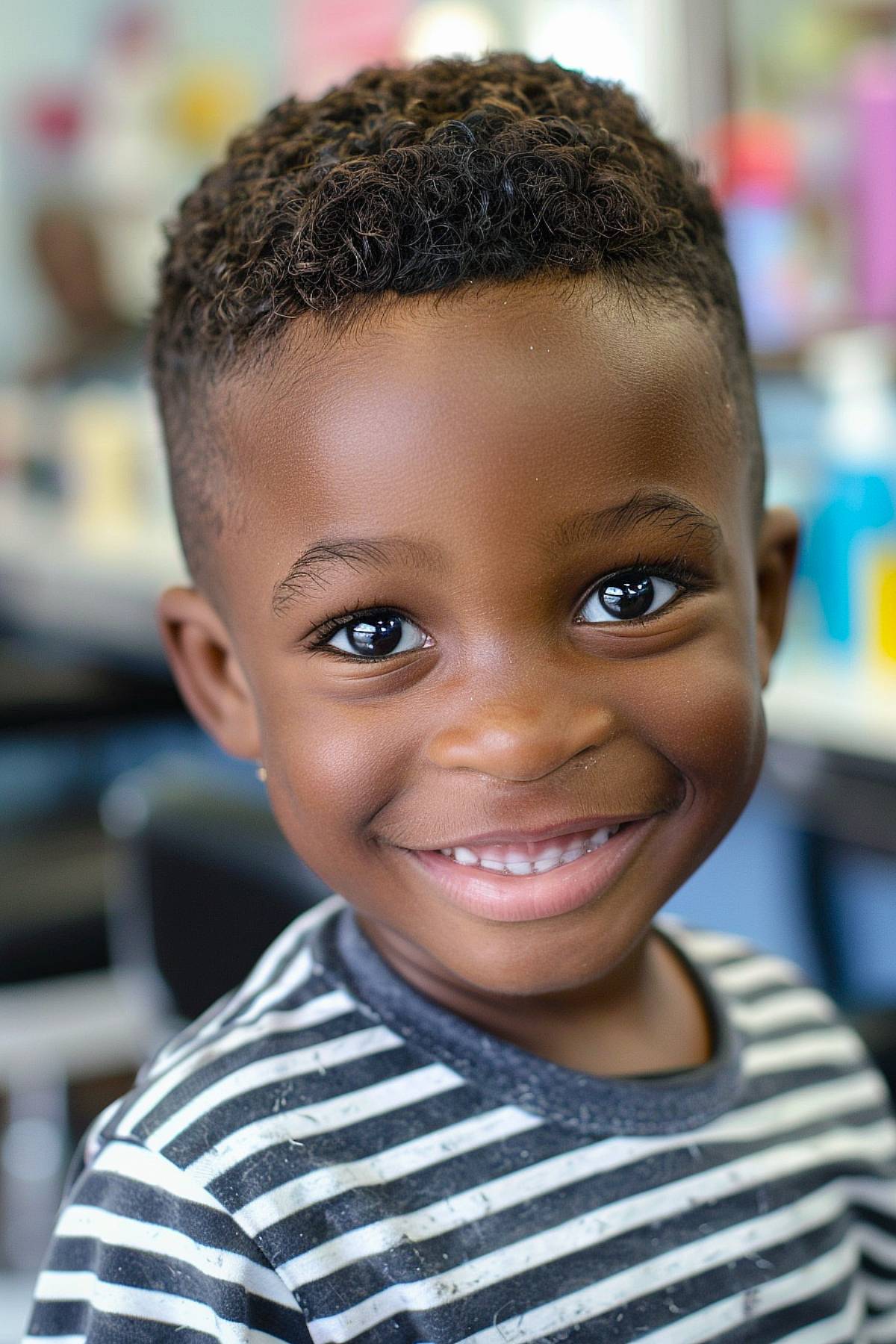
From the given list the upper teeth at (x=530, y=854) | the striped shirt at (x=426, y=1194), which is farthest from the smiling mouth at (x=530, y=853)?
the striped shirt at (x=426, y=1194)

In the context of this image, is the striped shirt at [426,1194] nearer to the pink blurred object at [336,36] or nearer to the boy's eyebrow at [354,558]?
the boy's eyebrow at [354,558]

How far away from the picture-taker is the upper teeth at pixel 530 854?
0.65m

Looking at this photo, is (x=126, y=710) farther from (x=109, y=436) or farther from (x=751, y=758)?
(x=751, y=758)

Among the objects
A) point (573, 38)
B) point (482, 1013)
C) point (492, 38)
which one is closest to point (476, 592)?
point (482, 1013)

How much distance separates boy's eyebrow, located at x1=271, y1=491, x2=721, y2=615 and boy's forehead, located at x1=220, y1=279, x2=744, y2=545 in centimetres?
1

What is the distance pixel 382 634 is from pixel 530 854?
12 centimetres

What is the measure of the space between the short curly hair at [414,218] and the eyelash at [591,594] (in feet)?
0.26

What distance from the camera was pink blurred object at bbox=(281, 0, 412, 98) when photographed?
3000 millimetres

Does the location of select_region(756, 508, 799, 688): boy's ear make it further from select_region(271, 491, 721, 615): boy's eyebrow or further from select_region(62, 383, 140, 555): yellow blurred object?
select_region(62, 383, 140, 555): yellow blurred object

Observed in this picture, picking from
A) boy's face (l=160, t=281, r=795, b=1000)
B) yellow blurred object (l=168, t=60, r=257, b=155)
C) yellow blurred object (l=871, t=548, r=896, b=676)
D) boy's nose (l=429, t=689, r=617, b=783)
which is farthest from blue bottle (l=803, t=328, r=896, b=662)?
yellow blurred object (l=168, t=60, r=257, b=155)

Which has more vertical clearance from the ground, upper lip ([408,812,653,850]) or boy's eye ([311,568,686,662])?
boy's eye ([311,568,686,662])

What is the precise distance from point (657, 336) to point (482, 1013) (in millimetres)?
340

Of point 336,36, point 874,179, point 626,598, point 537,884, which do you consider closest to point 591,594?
point 626,598

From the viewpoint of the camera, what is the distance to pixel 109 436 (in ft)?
9.84
